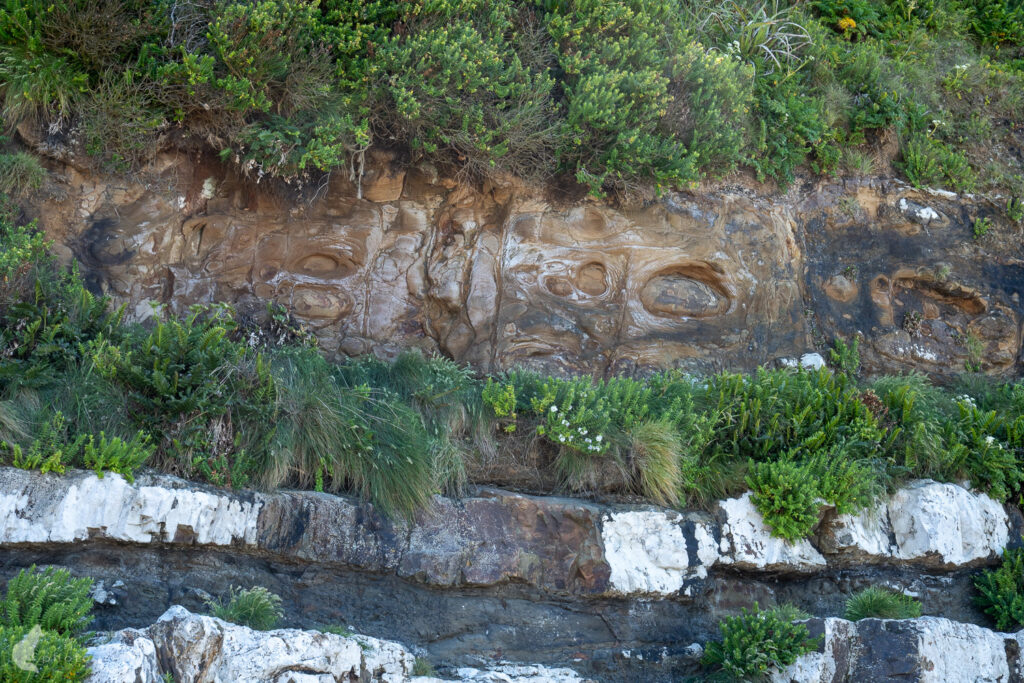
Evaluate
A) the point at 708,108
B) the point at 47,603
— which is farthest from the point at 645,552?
the point at 708,108

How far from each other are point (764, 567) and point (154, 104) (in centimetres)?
593

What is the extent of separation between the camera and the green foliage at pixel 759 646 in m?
5.79

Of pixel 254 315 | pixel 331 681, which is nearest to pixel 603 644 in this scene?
pixel 331 681

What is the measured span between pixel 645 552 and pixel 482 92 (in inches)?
161

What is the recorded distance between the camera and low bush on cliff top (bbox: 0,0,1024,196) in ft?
23.4

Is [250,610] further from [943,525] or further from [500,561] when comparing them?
[943,525]

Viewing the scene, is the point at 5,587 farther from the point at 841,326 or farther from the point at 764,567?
the point at 841,326

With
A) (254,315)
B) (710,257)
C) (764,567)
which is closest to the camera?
(764,567)

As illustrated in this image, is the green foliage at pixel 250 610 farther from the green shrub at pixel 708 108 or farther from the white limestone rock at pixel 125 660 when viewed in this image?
the green shrub at pixel 708 108

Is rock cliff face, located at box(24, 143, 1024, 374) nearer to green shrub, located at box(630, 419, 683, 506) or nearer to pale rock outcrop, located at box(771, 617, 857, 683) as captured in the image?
green shrub, located at box(630, 419, 683, 506)

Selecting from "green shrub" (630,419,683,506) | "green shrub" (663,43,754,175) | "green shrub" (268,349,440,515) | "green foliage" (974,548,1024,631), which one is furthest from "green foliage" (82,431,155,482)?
"green foliage" (974,548,1024,631)

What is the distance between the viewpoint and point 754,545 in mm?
6586

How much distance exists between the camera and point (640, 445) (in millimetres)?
6766

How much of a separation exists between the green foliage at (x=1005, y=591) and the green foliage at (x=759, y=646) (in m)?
1.85
